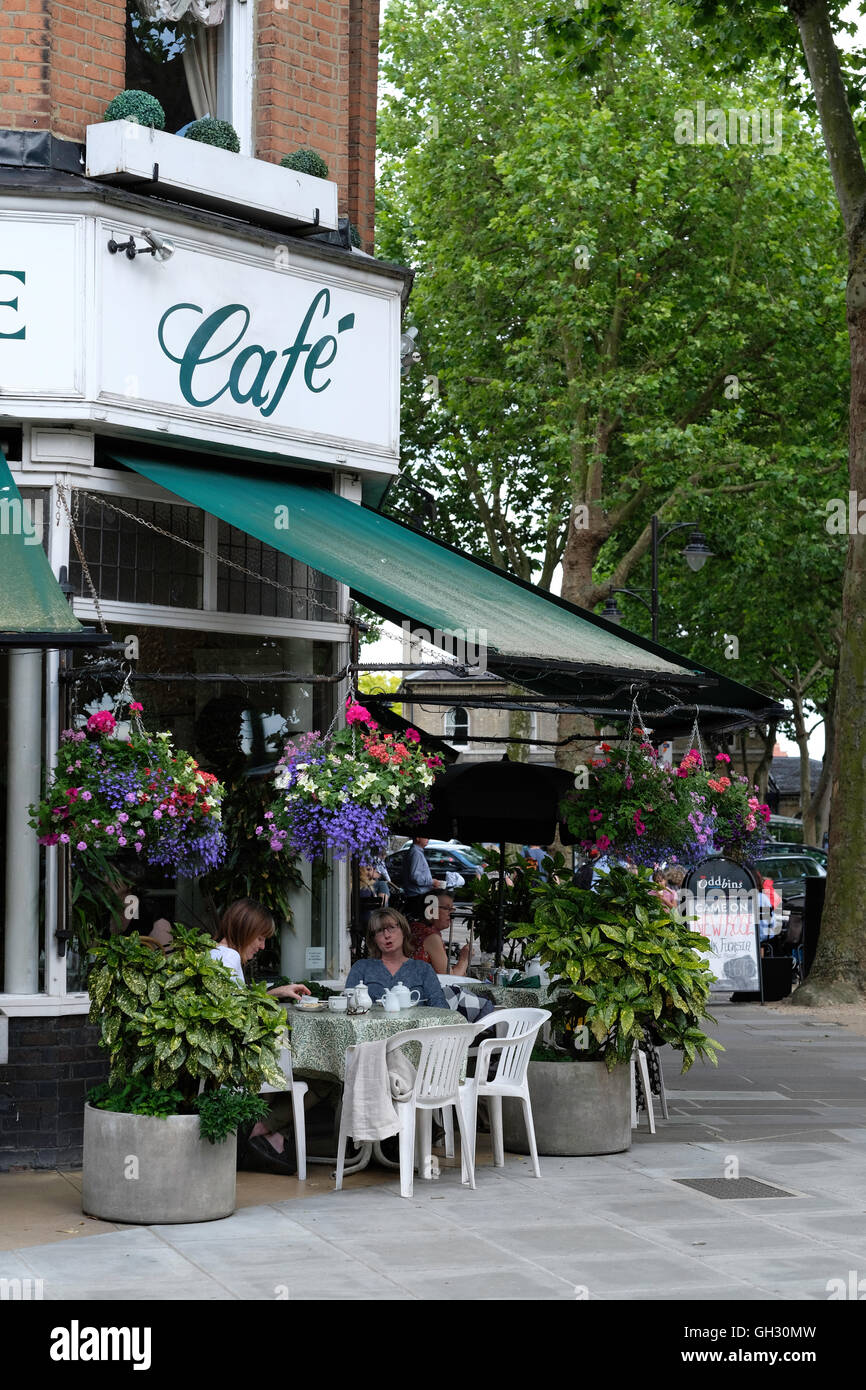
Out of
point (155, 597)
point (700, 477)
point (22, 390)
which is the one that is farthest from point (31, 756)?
point (700, 477)

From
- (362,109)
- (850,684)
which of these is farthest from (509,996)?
(850,684)

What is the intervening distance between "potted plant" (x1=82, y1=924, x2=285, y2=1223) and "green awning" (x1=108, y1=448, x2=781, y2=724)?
225 centimetres

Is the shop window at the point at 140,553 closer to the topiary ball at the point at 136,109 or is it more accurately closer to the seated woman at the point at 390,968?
the topiary ball at the point at 136,109

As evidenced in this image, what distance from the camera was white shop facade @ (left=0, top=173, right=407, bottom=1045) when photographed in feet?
30.6

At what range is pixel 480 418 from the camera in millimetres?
32500

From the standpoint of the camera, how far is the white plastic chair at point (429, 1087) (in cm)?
→ 862

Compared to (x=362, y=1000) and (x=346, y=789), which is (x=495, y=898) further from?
(x=346, y=789)

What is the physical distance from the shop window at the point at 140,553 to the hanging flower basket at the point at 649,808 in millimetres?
2786

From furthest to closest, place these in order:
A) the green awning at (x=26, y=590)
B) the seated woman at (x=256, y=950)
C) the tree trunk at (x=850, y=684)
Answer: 1. the tree trunk at (x=850, y=684)
2. the seated woman at (x=256, y=950)
3. the green awning at (x=26, y=590)

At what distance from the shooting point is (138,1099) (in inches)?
314

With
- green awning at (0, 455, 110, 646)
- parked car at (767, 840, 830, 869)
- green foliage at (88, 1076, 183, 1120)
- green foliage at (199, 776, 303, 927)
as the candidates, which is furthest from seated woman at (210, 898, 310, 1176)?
parked car at (767, 840, 830, 869)

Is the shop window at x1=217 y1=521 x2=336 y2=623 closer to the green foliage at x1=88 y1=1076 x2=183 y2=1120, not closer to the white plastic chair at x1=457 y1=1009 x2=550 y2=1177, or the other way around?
the white plastic chair at x1=457 y1=1009 x2=550 y2=1177

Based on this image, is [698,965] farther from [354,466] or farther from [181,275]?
[181,275]

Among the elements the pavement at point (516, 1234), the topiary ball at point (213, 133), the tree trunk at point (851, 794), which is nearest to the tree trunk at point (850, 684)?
the tree trunk at point (851, 794)
